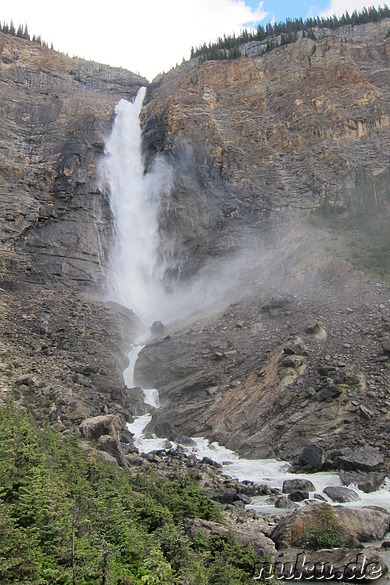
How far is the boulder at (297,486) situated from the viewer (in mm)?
13692

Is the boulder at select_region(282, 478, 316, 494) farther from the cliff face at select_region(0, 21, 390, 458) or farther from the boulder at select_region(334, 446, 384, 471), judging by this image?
the cliff face at select_region(0, 21, 390, 458)

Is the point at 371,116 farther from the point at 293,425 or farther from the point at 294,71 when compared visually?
the point at 293,425

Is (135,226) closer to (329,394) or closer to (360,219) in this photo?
(360,219)

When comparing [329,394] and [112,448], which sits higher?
[329,394]

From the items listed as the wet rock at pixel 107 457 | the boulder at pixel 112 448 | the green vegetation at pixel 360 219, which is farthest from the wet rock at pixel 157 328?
the wet rock at pixel 107 457

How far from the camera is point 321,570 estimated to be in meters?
8.16

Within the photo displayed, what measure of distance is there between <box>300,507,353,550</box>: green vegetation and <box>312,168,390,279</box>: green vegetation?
20.9 m

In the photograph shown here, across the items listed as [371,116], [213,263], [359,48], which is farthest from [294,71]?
[213,263]

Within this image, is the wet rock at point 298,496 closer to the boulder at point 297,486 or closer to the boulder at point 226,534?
the boulder at point 297,486

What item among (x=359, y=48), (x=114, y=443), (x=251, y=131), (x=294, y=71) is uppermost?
(x=359, y=48)

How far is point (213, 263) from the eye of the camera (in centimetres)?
3541

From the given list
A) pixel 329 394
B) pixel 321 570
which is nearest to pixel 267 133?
pixel 329 394

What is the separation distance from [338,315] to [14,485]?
1932 cm

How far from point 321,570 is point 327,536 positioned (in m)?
1.21
